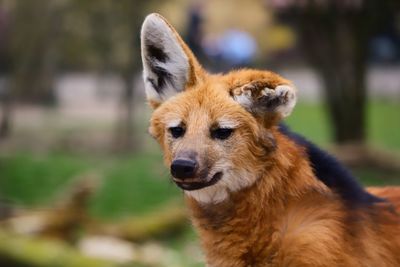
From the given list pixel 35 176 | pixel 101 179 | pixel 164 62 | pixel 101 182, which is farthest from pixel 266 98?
pixel 35 176

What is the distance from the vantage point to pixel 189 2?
40.7 ft

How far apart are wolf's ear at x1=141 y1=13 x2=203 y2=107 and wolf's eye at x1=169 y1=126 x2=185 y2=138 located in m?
0.22

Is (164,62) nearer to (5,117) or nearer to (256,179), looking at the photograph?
(256,179)

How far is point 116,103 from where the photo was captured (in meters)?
12.6

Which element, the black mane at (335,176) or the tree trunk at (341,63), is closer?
the black mane at (335,176)

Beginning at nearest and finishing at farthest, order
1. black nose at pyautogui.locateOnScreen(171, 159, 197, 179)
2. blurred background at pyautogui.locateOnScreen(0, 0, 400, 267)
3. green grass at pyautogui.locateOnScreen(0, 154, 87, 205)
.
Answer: black nose at pyautogui.locateOnScreen(171, 159, 197, 179)
blurred background at pyautogui.locateOnScreen(0, 0, 400, 267)
green grass at pyautogui.locateOnScreen(0, 154, 87, 205)

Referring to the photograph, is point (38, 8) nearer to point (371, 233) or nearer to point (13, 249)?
point (13, 249)

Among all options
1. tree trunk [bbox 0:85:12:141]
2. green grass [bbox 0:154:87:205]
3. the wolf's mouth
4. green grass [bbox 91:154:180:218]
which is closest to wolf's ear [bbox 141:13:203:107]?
Result: the wolf's mouth

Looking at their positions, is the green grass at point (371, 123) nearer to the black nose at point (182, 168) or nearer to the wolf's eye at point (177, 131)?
the wolf's eye at point (177, 131)

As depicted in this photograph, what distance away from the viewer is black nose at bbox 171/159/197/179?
320 cm

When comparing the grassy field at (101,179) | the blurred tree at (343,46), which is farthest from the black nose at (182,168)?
the blurred tree at (343,46)

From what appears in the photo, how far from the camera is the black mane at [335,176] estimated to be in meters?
3.36

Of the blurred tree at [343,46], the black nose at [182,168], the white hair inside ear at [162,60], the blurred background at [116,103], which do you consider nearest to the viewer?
the black nose at [182,168]

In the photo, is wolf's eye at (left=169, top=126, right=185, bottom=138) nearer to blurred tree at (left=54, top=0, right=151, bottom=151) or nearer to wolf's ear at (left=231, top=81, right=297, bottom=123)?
wolf's ear at (left=231, top=81, right=297, bottom=123)
